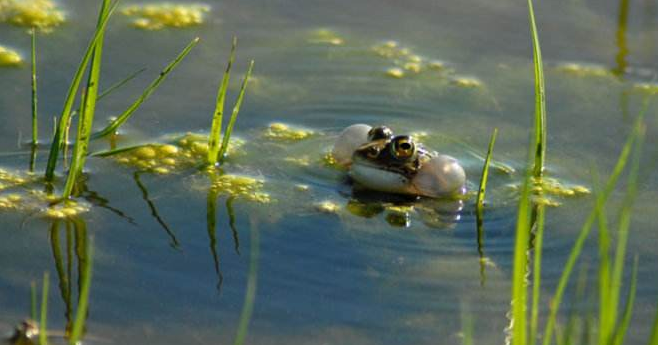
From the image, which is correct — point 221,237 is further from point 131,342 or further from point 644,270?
point 644,270

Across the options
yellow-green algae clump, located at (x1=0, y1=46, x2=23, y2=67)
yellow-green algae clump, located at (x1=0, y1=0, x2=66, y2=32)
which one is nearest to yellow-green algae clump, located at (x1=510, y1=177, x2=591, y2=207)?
yellow-green algae clump, located at (x1=0, y1=46, x2=23, y2=67)

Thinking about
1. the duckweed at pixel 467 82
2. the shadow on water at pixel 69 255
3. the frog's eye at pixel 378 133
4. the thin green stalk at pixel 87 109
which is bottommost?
the shadow on water at pixel 69 255

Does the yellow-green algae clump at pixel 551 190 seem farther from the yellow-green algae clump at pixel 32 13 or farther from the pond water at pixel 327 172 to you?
the yellow-green algae clump at pixel 32 13

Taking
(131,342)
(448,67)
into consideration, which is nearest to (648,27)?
(448,67)


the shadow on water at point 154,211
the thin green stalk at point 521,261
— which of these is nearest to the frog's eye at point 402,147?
the shadow on water at point 154,211

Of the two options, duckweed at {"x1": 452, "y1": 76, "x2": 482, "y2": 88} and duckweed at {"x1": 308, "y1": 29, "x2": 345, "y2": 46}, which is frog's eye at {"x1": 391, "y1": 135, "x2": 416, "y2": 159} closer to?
duckweed at {"x1": 452, "y1": 76, "x2": 482, "y2": 88}

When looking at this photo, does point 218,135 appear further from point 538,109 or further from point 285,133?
point 538,109
